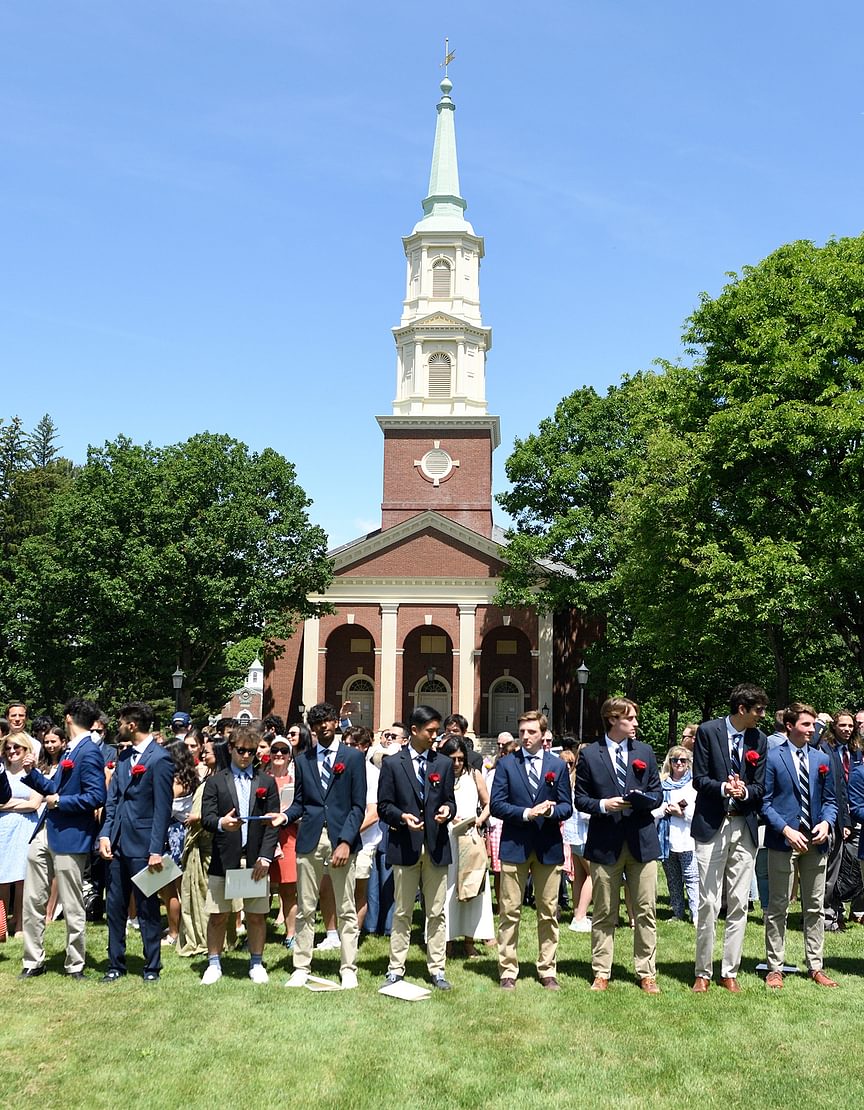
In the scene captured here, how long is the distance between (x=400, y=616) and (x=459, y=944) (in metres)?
35.9

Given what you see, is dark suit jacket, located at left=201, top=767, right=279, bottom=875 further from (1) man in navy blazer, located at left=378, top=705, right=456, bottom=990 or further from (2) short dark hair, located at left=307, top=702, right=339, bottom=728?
(1) man in navy blazer, located at left=378, top=705, right=456, bottom=990

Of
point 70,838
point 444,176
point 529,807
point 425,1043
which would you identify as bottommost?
point 425,1043

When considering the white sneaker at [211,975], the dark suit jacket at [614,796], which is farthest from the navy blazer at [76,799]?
the dark suit jacket at [614,796]

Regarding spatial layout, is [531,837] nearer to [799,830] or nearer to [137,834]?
[799,830]

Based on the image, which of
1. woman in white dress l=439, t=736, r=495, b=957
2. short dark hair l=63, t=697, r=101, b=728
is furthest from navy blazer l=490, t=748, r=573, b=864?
short dark hair l=63, t=697, r=101, b=728

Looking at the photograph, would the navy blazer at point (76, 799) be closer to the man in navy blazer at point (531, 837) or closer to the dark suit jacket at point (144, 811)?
the dark suit jacket at point (144, 811)

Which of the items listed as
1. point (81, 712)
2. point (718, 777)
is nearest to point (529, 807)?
point (718, 777)

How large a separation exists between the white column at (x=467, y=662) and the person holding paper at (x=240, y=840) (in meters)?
35.5

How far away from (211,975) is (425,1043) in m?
2.30

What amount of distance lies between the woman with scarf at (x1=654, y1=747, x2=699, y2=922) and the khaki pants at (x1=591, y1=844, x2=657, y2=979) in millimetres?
2565

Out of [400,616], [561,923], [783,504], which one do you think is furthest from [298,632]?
[561,923]

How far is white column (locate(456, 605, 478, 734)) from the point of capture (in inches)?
1748

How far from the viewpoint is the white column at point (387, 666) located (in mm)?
44281

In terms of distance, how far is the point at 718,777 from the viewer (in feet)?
27.1
